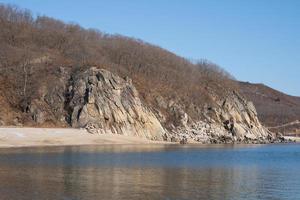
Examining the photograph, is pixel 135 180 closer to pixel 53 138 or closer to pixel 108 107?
pixel 53 138

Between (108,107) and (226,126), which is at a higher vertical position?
(108,107)

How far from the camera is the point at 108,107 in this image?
111 m

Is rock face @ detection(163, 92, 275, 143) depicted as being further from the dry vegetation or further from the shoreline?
the shoreline

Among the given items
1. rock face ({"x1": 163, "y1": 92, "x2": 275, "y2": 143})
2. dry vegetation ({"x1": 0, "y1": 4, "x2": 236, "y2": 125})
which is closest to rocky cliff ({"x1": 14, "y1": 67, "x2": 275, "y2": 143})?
rock face ({"x1": 163, "y1": 92, "x2": 275, "y2": 143})

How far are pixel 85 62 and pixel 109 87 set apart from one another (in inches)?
425

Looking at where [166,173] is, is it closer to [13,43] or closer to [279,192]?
[279,192]

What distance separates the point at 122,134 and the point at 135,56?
45.5m

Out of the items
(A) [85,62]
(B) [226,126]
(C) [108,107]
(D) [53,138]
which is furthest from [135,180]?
(B) [226,126]

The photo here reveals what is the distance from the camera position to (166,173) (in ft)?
155

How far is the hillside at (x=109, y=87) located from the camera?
357ft

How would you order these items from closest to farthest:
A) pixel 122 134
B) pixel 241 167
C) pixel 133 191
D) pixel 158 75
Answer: pixel 133 191 < pixel 241 167 < pixel 122 134 < pixel 158 75

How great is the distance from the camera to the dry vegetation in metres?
116

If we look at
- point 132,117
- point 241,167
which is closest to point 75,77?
point 132,117

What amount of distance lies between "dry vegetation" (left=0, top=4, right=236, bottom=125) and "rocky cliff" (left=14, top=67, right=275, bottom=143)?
318 cm
